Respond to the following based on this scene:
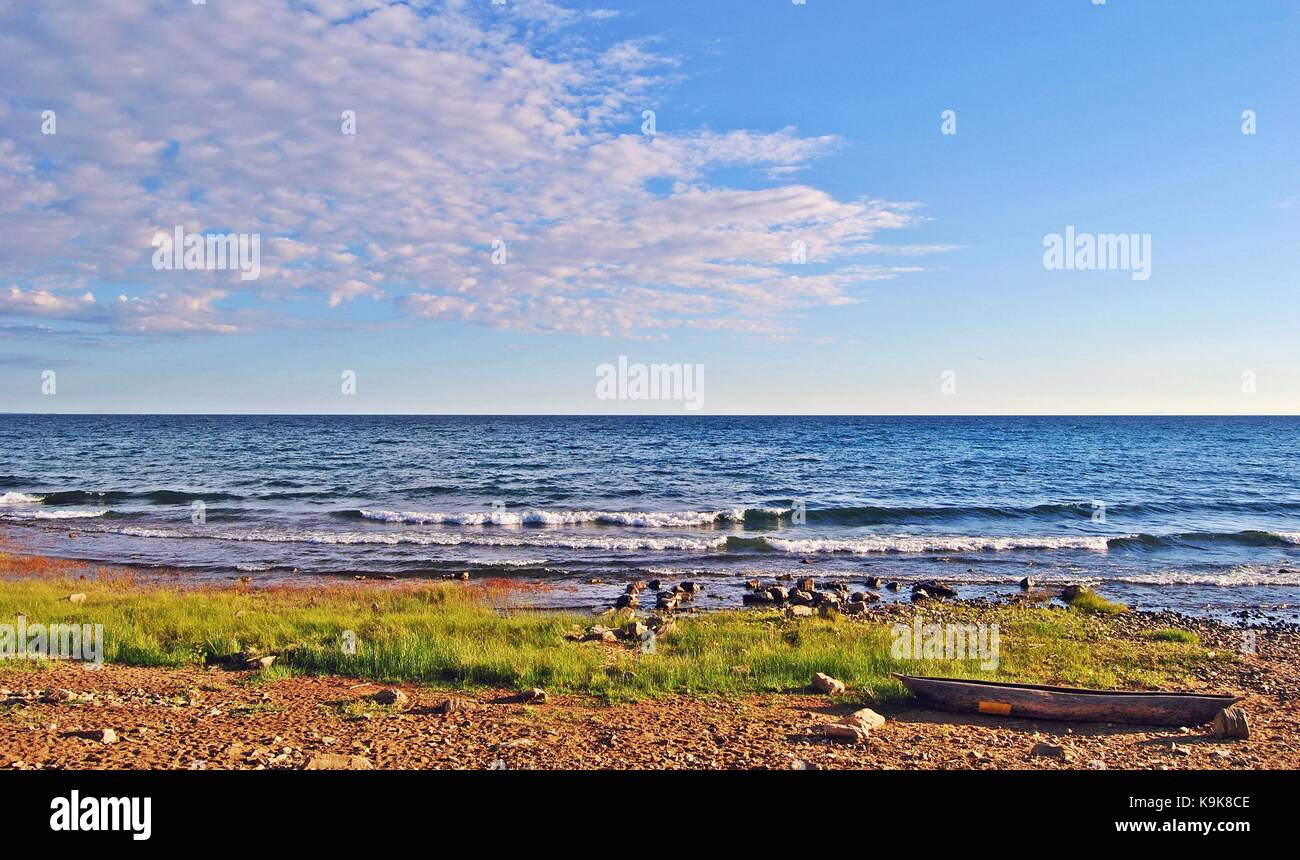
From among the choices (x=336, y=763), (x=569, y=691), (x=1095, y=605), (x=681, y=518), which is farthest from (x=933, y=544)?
(x=336, y=763)

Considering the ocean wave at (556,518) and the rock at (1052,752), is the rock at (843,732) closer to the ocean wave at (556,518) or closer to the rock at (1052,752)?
the rock at (1052,752)

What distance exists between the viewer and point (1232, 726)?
9.32 metres

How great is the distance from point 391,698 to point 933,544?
77.1 ft

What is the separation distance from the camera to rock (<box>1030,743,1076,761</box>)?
841cm

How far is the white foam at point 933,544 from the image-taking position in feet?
91.7

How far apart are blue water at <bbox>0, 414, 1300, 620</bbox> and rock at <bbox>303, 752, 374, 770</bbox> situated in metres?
11.8

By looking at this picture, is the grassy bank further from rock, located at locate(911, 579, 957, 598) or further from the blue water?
the blue water

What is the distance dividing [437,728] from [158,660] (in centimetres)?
644

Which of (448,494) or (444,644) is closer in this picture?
(444,644)

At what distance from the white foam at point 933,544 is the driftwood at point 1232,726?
59.1 ft

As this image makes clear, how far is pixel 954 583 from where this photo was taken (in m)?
22.5
